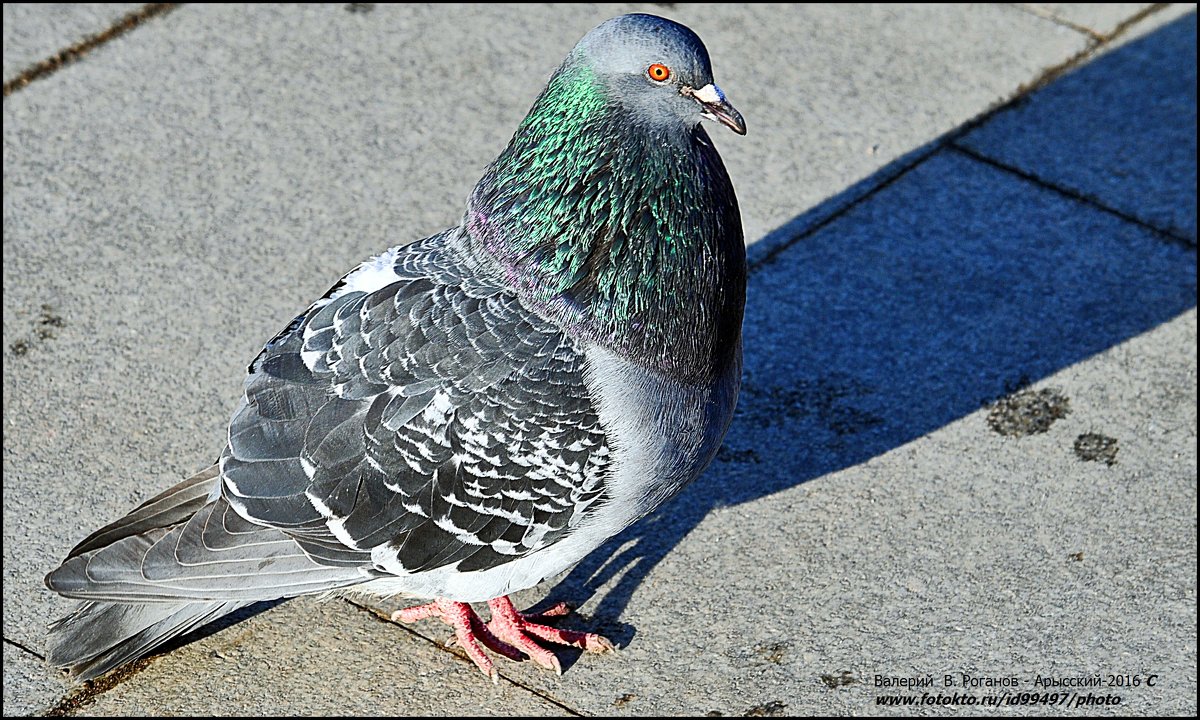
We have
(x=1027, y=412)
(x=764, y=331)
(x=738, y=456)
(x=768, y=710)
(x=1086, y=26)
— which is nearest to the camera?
(x=768, y=710)

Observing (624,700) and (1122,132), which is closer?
(624,700)

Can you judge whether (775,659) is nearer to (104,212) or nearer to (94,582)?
(94,582)

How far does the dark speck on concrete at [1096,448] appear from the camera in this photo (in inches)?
193

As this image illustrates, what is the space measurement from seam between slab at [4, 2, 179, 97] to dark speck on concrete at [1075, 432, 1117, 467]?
197 inches

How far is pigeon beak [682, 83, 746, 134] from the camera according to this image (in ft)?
11.8

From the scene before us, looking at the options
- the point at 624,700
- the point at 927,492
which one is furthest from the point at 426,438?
the point at 927,492

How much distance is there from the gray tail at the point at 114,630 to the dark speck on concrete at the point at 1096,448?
3.07m

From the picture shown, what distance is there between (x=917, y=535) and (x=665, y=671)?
1081 mm

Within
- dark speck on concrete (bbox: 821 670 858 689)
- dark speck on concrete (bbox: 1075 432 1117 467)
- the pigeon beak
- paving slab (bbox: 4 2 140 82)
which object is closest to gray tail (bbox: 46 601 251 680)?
dark speck on concrete (bbox: 821 670 858 689)

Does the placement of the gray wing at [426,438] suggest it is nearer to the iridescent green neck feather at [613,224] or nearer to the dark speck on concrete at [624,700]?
the iridescent green neck feather at [613,224]

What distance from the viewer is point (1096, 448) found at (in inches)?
195

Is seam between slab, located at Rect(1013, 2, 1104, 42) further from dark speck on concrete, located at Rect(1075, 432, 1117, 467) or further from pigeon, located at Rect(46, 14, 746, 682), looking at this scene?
pigeon, located at Rect(46, 14, 746, 682)

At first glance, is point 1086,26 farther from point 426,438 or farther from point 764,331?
point 426,438

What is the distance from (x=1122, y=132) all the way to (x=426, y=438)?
4.35 meters
